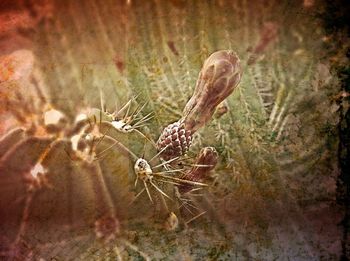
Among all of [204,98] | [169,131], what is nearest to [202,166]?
[169,131]

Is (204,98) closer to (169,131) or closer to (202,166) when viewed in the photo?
(169,131)

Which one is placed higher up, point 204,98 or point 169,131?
point 204,98

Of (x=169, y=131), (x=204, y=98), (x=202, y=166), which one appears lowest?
(x=202, y=166)

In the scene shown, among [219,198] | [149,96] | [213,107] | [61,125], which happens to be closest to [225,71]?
[213,107]

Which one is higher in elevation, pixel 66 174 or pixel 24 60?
pixel 24 60

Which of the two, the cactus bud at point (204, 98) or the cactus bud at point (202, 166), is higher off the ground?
the cactus bud at point (204, 98)

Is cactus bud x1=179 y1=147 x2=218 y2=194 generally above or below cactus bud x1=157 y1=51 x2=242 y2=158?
below

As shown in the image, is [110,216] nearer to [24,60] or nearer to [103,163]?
[103,163]

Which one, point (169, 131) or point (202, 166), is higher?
point (169, 131)
